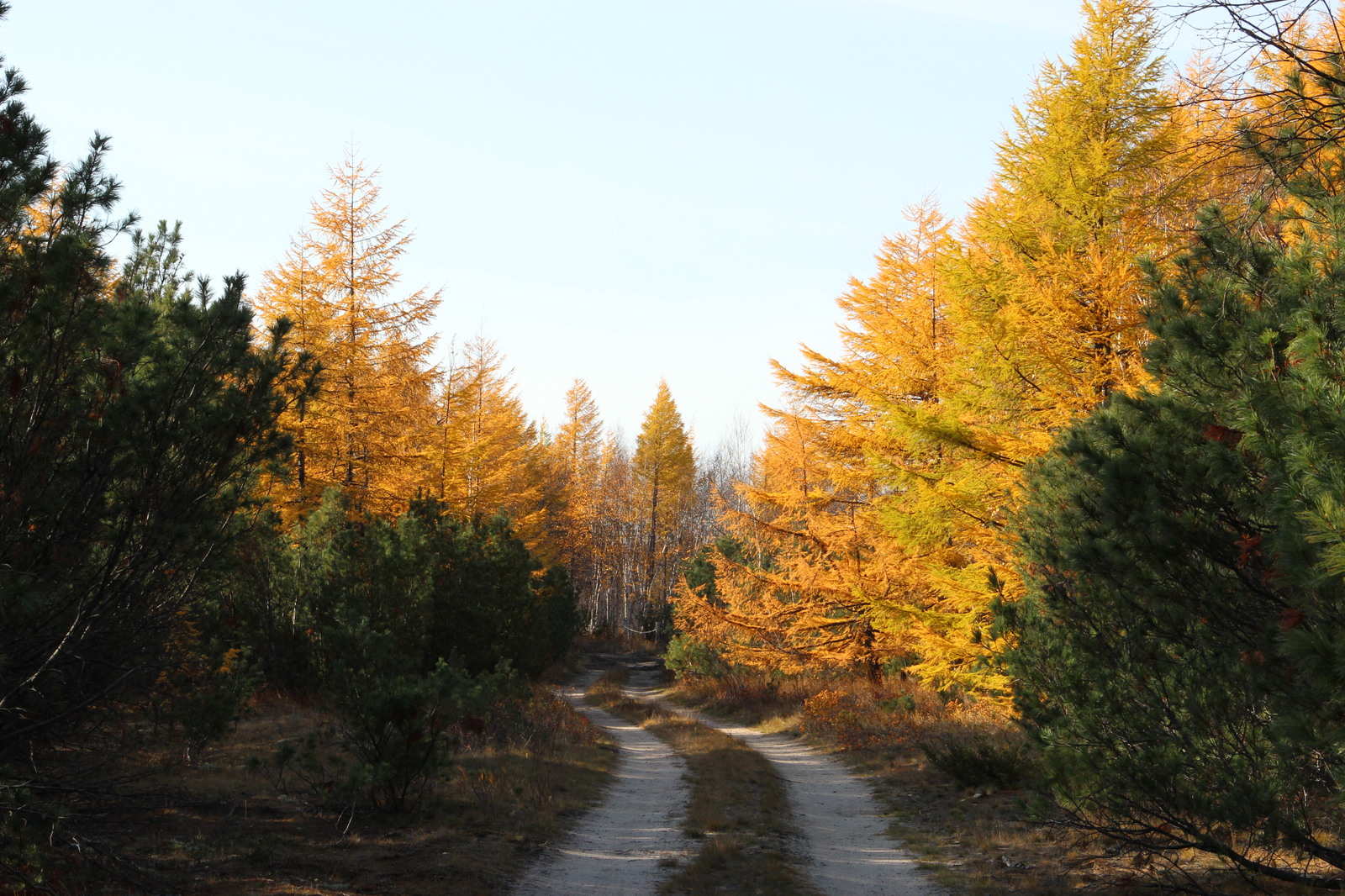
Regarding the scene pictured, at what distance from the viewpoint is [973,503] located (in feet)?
37.0

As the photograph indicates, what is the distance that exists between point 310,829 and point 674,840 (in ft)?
10.9

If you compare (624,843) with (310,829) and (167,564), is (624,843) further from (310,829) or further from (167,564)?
(167,564)

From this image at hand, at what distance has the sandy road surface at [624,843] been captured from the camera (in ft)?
21.6

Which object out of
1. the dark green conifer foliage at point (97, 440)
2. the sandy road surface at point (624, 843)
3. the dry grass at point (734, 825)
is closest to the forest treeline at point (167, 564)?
the dark green conifer foliage at point (97, 440)

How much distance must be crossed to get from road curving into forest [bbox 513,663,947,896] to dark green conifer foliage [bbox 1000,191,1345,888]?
2.03m

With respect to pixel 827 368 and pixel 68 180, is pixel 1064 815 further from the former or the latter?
pixel 827 368

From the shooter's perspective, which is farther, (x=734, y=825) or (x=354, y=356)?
(x=354, y=356)

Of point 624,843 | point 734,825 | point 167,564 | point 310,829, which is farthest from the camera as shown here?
point 734,825

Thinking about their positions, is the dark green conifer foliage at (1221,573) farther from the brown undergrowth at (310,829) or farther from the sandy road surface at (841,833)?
the brown undergrowth at (310,829)

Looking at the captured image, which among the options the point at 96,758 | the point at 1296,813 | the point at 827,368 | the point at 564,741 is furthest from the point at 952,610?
the point at 96,758

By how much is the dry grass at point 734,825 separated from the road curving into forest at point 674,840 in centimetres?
18

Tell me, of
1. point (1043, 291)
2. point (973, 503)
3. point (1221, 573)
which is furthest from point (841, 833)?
point (1043, 291)

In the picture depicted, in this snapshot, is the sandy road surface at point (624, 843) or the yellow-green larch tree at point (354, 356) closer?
the sandy road surface at point (624, 843)

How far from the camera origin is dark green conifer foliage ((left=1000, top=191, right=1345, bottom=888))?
286cm
